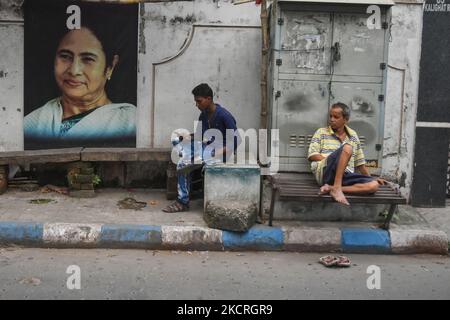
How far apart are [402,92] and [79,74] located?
423 centimetres

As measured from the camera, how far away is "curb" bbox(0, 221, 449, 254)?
230 inches

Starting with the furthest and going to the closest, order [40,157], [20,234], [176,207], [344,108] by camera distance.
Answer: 1. [40,157]
2. [176,207]
3. [344,108]
4. [20,234]

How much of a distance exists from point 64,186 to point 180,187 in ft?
6.03

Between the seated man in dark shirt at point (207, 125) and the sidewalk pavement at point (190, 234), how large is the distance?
0.27 meters

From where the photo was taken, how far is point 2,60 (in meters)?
7.43

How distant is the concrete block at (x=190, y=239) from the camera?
5.89m

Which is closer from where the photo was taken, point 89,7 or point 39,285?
point 39,285

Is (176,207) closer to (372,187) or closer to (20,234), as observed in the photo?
(20,234)

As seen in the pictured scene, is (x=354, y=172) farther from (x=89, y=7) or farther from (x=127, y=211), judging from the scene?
(x=89, y=7)

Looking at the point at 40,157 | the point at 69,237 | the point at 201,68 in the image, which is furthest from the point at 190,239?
the point at 201,68

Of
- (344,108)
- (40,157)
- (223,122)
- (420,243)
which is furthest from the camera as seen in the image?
(40,157)

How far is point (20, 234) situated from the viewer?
581cm
